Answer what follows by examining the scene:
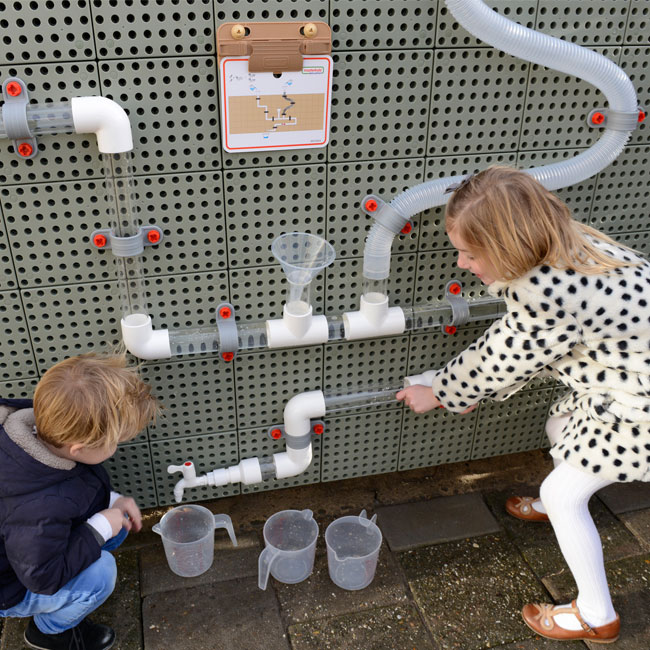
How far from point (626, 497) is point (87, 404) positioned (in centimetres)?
212

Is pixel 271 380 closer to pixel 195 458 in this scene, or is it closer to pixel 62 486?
pixel 195 458

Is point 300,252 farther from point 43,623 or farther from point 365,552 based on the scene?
point 43,623

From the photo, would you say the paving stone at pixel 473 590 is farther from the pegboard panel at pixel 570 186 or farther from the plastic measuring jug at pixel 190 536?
the pegboard panel at pixel 570 186

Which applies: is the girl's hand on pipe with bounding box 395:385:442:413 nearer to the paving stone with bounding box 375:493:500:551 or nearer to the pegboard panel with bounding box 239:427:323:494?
the pegboard panel with bounding box 239:427:323:494

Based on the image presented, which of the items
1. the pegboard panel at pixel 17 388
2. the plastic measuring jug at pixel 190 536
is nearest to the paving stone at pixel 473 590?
the plastic measuring jug at pixel 190 536

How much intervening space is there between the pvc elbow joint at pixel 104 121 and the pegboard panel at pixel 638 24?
5.05 ft

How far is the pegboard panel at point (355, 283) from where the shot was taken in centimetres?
223

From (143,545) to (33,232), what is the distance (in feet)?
3.92

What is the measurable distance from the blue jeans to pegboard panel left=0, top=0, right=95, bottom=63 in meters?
1.39

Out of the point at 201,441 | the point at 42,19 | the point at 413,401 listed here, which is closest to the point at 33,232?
the point at 42,19

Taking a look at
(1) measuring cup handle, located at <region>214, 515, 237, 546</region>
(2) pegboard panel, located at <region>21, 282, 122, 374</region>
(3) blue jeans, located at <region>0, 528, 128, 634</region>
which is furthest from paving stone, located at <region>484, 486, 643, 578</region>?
(2) pegboard panel, located at <region>21, 282, 122, 374</region>

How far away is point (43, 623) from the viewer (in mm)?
1964

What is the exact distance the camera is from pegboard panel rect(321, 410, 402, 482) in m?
2.54

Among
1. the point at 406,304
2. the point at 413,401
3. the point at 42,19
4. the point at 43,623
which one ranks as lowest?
the point at 43,623
